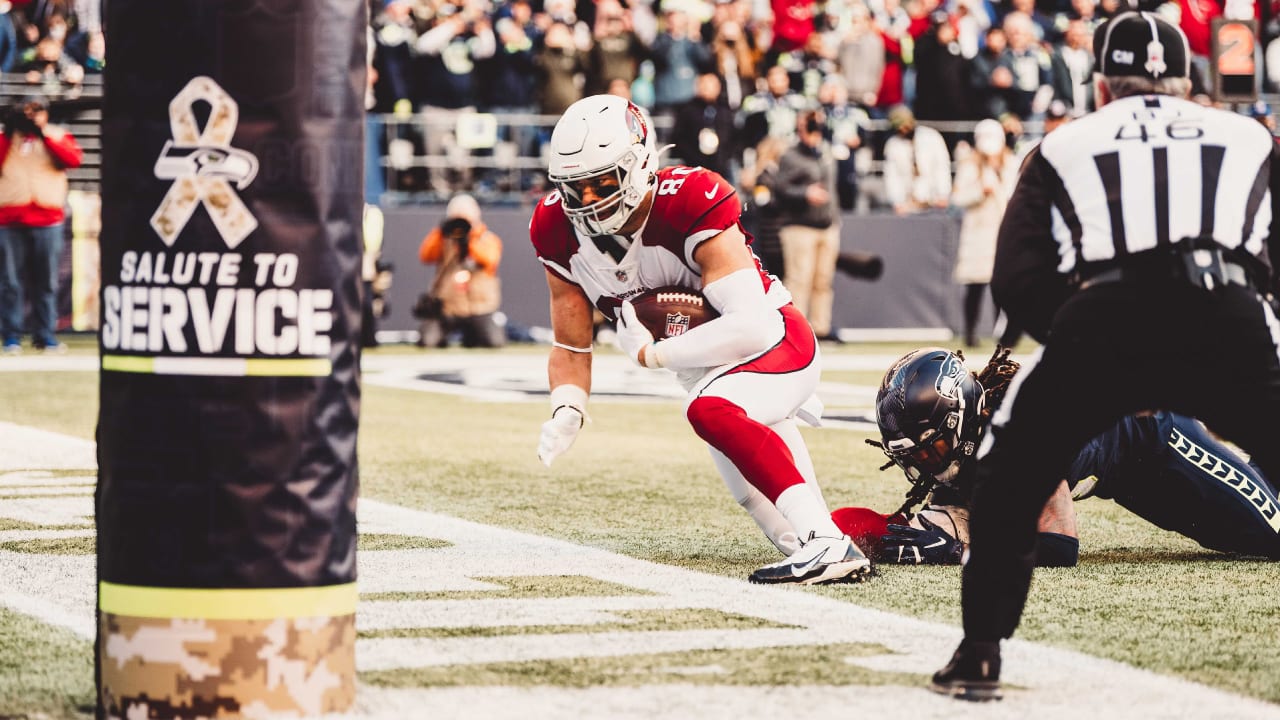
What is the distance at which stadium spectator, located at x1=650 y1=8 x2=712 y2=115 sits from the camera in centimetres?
1866

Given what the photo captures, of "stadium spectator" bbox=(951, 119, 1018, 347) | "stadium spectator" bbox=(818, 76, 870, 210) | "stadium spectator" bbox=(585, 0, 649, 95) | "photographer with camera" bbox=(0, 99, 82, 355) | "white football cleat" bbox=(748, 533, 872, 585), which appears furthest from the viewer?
"stadium spectator" bbox=(818, 76, 870, 210)

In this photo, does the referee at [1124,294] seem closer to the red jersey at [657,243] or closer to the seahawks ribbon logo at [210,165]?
the seahawks ribbon logo at [210,165]

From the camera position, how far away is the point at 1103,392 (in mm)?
3865

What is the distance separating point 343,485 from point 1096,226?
156 centimetres

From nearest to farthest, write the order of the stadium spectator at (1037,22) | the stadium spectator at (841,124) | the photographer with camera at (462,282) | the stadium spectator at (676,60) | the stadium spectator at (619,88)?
1. the stadium spectator at (619,88)
2. the photographer with camera at (462,282)
3. the stadium spectator at (676,60)
4. the stadium spectator at (841,124)
5. the stadium spectator at (1037,22)

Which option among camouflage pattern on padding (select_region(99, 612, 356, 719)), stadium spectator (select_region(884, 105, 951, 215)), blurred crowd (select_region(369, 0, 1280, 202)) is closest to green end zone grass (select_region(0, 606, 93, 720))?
camouflage pattern on padding (select_region(99, 612, 356, 719))

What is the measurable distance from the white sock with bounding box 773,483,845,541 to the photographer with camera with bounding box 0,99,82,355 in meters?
11.6

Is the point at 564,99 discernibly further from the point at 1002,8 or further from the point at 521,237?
the point at 1002,8

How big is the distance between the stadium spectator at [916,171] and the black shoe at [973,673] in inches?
630

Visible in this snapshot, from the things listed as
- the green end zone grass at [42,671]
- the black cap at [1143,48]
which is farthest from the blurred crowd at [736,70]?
the black cap at [1143,48]

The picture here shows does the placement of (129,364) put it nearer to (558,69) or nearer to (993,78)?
(558,69)

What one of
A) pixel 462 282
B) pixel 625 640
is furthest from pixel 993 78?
pixel 625 640

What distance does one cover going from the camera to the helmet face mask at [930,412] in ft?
18.7

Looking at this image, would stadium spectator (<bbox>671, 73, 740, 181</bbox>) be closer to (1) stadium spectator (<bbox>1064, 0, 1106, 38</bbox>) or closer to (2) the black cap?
(1) stadium spectator (<bbox>1064, 0, 1106, 38</bbox>)
